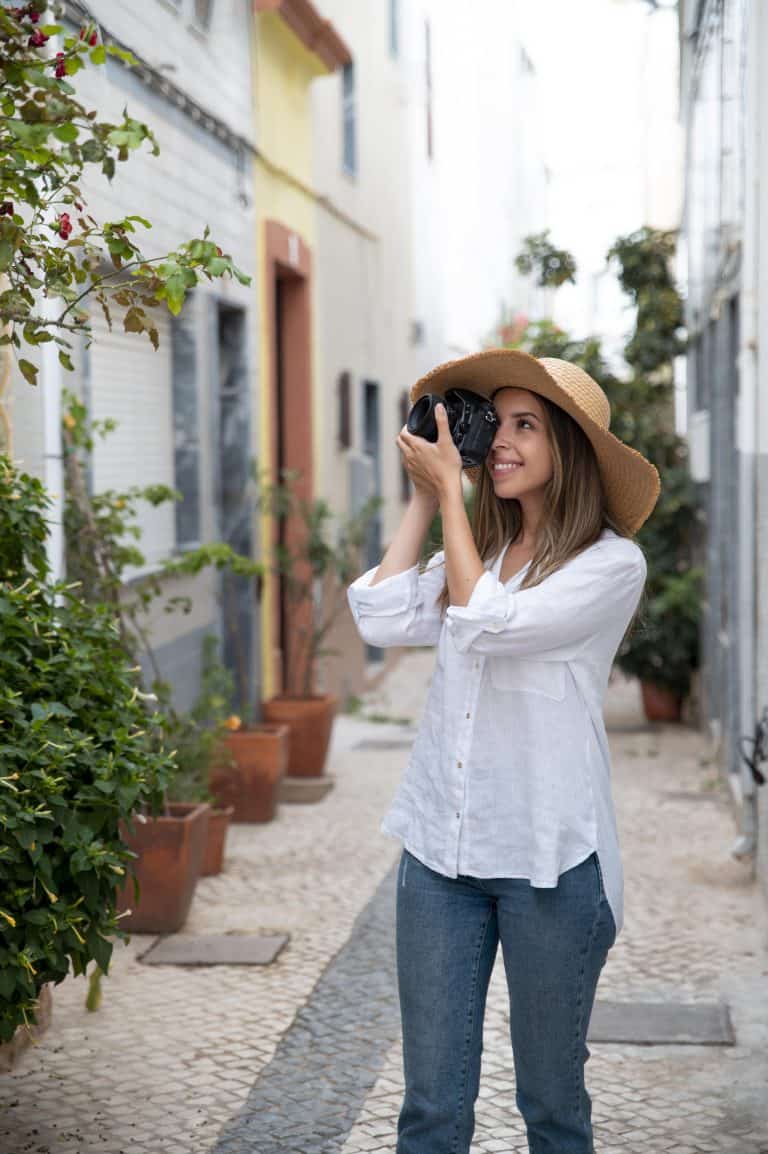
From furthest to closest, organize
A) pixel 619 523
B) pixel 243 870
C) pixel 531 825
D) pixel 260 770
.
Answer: pixel 260 770, pixel 243 870, pixel 619 523, pixel 531 825

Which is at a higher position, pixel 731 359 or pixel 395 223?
pixel 395 223

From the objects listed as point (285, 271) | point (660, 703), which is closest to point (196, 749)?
point (285, 271)

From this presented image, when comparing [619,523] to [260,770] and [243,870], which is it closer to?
[243,870]

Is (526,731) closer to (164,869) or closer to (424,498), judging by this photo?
(424,498)

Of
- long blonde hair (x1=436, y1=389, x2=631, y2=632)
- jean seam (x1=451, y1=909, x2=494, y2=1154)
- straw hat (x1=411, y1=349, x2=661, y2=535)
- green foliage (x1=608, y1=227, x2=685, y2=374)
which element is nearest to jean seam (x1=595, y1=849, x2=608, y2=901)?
jean seam (x1=451, y1=909, x2=494, y2=1154)

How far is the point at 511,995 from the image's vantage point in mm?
2750

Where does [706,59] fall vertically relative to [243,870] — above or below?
above

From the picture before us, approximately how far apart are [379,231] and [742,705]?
7.36 m

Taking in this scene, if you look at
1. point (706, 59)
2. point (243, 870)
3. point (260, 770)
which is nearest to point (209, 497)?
point (260, 770)

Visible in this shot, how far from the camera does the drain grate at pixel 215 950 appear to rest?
5.25m

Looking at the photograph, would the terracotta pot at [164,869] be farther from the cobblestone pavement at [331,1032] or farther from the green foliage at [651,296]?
the green foliage at [651,296]

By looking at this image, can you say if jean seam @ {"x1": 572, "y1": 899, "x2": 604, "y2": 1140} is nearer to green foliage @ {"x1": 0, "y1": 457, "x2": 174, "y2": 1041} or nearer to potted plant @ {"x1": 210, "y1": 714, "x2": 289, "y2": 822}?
green foliage @ {"x1": 0, "y1": 457, "x2": 174, "y2": 1041}

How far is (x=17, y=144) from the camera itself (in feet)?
9.04

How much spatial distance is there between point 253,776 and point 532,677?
4.83m
